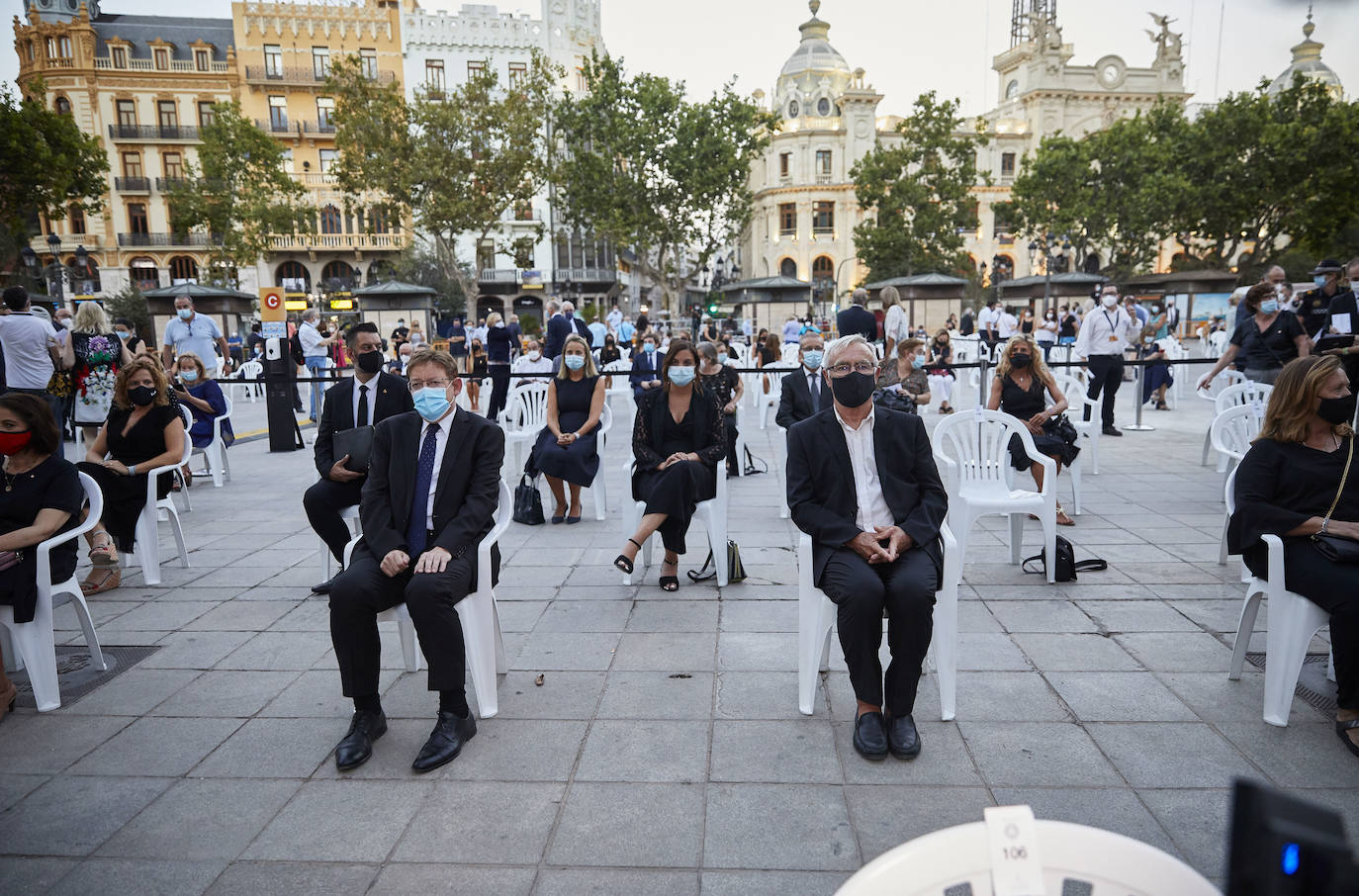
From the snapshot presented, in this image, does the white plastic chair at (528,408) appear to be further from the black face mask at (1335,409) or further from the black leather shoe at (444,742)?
the black face mask at (1335,409)

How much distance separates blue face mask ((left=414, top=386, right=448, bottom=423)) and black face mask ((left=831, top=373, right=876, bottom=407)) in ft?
5.97

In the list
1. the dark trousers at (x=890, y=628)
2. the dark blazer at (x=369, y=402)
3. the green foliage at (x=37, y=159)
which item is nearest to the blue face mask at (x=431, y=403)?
the dark blazer at (x=369, y=402)

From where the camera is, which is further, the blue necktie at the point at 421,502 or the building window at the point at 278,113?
the building window at the point at 278,113

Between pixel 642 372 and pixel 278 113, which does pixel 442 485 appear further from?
pixel 278 113

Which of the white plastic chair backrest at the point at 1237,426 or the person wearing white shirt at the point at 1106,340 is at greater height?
the person wearing white shirt at the point at 1106,340

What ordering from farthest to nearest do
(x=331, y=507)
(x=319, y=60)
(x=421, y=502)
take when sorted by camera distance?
(x=319, y=60), (x=331, y=507), (x=421, y=502)

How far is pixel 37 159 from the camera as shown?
19.3 meters

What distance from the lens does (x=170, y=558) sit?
6230mm

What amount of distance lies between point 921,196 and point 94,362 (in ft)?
146

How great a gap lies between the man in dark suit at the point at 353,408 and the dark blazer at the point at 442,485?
1.33m

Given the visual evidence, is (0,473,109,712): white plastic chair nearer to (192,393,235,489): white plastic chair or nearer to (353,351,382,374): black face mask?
(353,351,382,374): black face mask

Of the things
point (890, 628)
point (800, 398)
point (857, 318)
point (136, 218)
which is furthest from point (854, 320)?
point (136, 218)

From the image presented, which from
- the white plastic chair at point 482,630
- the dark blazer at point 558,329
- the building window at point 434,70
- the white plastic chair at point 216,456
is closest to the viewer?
the white plastic chair at point 482,630

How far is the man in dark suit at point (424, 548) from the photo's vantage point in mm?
3344
